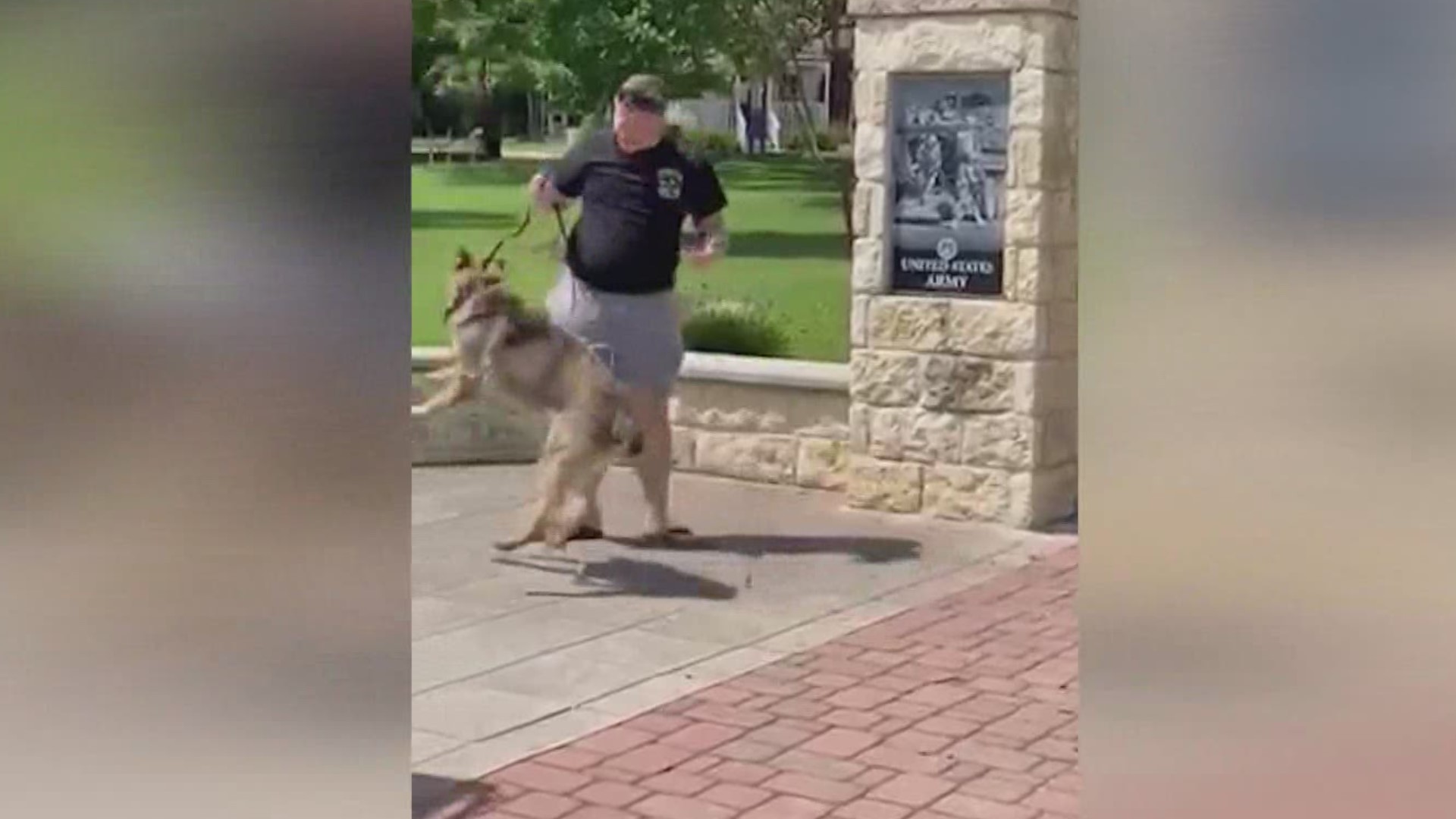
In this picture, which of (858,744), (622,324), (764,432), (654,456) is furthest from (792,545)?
(858,744)

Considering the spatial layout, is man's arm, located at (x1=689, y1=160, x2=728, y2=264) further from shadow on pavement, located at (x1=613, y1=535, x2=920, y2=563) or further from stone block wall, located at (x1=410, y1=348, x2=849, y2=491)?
shadow on pavement, located at (x1=613, y1=535, x2=920, y2=563)

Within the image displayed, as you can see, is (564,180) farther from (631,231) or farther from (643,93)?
(643,93)

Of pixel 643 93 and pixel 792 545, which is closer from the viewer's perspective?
pixel 643 93

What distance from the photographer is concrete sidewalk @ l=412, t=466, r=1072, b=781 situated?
17.1 feet

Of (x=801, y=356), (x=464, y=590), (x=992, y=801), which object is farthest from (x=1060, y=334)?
(x=992, y=801)

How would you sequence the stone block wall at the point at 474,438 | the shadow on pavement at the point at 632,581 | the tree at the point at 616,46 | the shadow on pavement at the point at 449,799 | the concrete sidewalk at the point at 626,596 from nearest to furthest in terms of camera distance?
the shadow on pavement at the point at 449,799 < the concrete sidewalk at the point at 626,596 < the shadow on pavement at the point at 632,581 < the tree at the point at 616,46 < the stone block wall at the point at 474,438

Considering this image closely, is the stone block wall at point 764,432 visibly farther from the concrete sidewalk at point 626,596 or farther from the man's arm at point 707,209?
the man's arm at point 707,209

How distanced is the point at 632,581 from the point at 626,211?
4.29 ft

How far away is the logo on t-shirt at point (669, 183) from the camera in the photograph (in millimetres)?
6957

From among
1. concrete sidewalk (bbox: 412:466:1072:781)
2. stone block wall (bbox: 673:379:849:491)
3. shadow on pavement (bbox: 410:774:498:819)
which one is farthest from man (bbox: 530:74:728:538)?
shadow on pavement (bbox: 410:774:498:819)

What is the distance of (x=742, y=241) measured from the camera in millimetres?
7398

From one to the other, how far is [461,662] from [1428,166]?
137 inches

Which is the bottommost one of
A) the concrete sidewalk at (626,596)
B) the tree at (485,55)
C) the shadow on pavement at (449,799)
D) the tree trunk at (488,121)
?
the shadow on pavement at (449,799)

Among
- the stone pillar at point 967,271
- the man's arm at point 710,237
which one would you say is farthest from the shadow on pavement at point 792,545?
the man's arm at point 710,237
